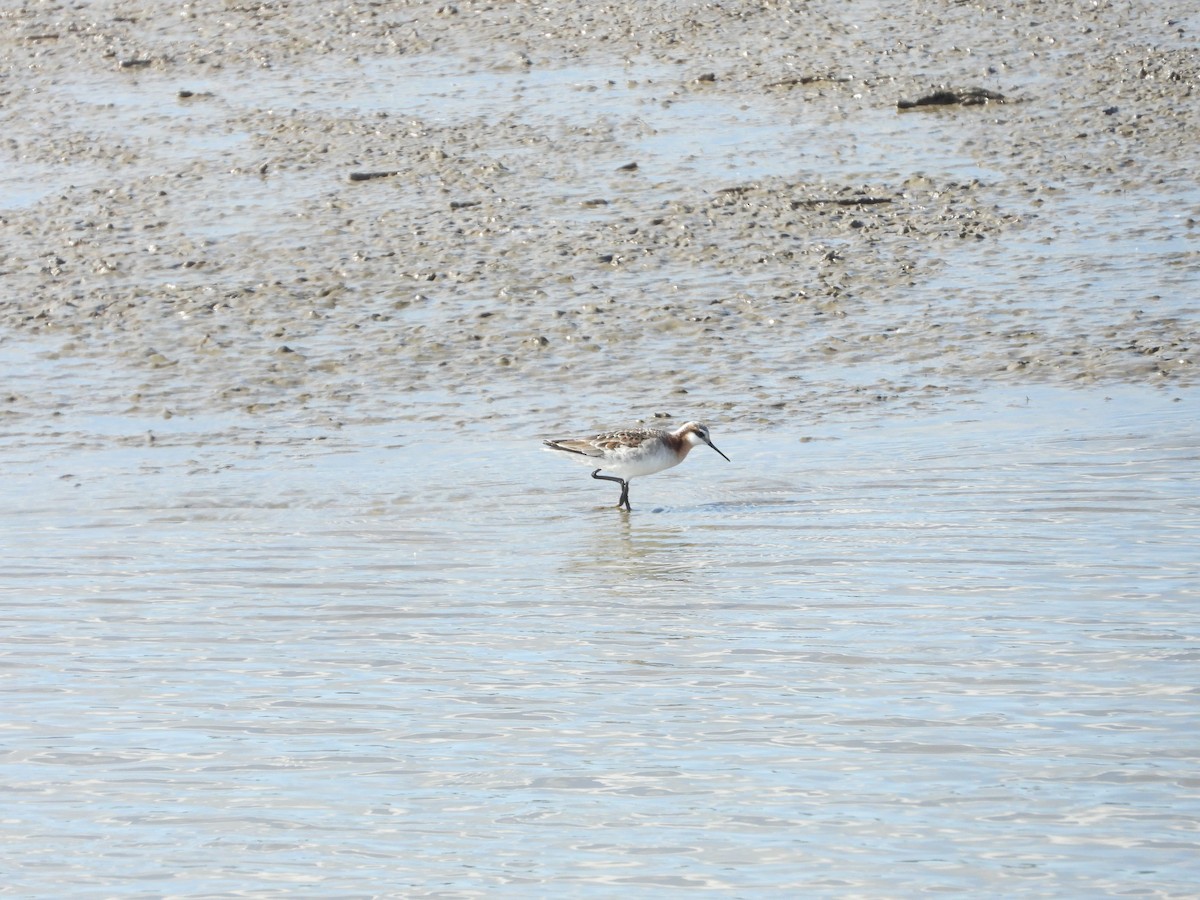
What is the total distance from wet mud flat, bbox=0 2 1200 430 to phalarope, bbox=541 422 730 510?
1.17 meters

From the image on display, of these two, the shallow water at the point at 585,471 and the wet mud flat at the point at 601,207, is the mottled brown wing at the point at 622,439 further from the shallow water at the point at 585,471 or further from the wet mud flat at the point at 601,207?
the wet mud flat at the point at 601,207

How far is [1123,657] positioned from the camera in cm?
858

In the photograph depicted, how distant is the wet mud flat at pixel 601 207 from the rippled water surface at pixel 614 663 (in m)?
1.47

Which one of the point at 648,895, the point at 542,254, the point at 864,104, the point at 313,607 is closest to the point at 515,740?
the point at 648,895

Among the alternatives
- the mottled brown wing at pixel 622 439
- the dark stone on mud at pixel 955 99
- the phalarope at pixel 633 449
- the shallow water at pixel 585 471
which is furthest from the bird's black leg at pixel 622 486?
the dark stone on mud at pixel 955 99

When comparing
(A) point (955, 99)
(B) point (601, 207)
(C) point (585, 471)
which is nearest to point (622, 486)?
(C) point (585, 471)

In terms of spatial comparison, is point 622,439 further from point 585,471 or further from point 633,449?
point 585,471

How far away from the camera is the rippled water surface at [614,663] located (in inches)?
266

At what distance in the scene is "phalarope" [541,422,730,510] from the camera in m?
12.6

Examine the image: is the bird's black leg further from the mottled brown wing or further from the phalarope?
the mottled brown wing

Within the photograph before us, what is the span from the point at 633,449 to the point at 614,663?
12.5 ft

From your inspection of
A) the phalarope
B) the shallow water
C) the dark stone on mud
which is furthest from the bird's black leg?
the dark stone on mud

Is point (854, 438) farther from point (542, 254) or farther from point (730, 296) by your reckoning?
point (542, 254)

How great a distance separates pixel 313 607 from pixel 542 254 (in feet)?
26.3
